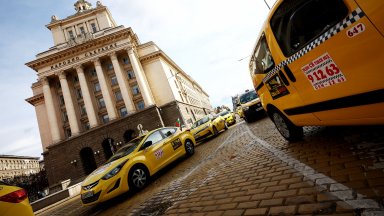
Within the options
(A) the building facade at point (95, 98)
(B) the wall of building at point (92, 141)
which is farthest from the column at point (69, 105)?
(B) the wall of building at point (92, 141)

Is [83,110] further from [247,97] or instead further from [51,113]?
[247,97]

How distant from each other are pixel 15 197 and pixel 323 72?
478cm

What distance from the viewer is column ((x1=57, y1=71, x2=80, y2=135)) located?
120 feet

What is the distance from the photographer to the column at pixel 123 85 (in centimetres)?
3673

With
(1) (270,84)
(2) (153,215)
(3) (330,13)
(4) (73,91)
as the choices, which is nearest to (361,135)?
(1) (270,84)

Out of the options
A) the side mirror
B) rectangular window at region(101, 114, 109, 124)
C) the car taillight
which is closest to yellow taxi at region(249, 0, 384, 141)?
the side mirror

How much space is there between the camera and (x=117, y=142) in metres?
34.9

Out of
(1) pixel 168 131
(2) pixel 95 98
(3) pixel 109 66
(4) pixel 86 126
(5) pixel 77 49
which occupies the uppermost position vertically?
(5) pixel 77 49

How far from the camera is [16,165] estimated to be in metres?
79.8

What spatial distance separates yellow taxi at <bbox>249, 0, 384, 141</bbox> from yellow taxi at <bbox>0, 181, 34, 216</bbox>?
467 centimetres

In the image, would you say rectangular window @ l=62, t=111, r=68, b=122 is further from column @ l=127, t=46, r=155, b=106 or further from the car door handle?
the car door handle

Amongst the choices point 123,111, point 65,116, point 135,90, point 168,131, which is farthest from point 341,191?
point 65,116

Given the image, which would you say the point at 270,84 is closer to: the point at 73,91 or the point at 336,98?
the point at 336,98

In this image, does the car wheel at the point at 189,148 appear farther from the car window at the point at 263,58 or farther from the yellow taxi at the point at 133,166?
the car window at the point at 263,58
